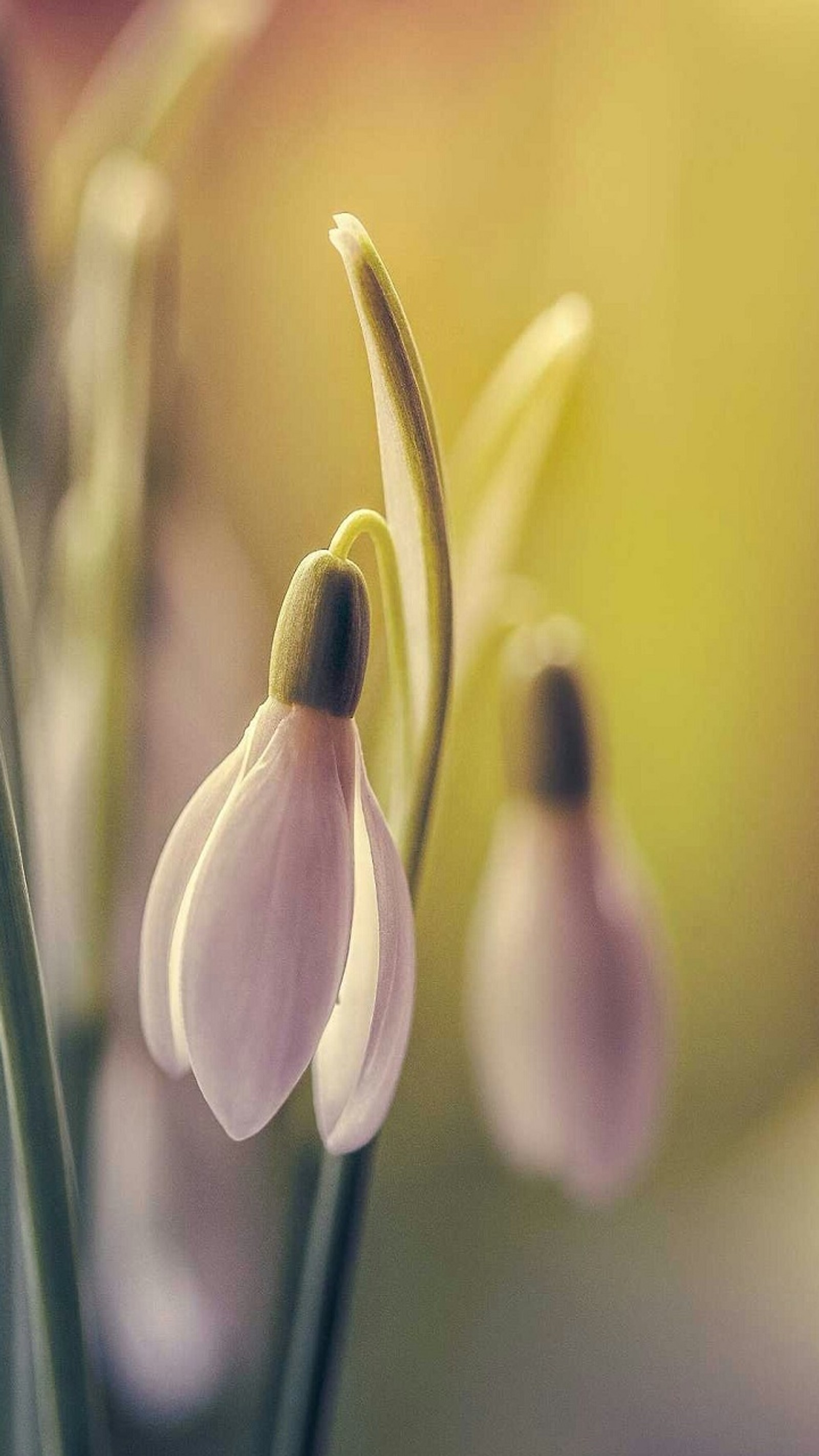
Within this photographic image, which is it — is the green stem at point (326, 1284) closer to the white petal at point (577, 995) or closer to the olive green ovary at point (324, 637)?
the olive green ovary at point (324, 637)

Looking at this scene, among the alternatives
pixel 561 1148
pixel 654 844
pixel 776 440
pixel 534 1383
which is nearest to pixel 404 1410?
pixel 534 1383

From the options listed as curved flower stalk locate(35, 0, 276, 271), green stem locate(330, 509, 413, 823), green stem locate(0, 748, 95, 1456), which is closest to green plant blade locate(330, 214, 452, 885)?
green stem locate(330, 509, 413, 823)

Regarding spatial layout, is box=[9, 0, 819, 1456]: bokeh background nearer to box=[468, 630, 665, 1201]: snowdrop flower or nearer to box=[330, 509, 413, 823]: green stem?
box=[468, 630, 665, 1201]: snowdrop flower

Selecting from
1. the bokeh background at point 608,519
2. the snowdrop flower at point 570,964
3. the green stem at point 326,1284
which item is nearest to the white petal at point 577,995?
the snowdrop flower at point 570,964

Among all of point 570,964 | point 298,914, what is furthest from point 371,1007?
point 570,964

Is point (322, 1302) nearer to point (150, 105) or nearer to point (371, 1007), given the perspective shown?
point (371, 1007)

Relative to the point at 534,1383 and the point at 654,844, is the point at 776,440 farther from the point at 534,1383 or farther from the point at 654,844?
the point at 534,1383
